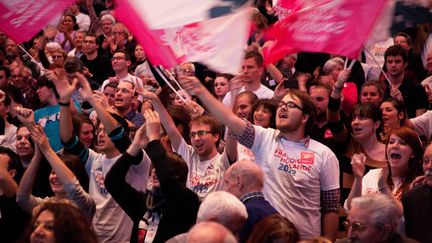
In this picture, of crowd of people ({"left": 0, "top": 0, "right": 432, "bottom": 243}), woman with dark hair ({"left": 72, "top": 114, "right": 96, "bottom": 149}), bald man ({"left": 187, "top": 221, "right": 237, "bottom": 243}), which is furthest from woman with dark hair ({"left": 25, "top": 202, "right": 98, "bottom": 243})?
woman with dark hair ({"left": 72, "top": 114, "right": 96, "bottom": 149})

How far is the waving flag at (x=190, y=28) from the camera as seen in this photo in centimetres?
757

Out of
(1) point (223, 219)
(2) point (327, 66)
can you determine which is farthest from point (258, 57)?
(1) point (223, 219)

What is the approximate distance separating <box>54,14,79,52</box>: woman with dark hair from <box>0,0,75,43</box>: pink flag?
24.8 ft

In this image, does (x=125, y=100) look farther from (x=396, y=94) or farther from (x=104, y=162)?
(x=396, y=94)

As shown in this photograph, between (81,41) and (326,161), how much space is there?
26.2 ft

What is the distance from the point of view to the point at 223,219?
6.65 metres

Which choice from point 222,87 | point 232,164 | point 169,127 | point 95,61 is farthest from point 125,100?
point 95,61

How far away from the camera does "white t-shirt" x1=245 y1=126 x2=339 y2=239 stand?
810 centimetres

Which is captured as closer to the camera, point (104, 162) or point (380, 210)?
point (380, 210)

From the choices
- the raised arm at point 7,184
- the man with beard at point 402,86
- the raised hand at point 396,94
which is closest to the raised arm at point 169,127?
the raised arm at point 7,184

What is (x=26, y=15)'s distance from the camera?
8555 millimetres

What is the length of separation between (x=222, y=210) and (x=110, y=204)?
7.68ft

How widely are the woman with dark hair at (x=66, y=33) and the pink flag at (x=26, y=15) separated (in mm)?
7568

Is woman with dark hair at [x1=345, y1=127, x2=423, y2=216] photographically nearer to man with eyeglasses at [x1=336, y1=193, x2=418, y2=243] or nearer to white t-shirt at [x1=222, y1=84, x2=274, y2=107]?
man with eyeglasses at [x1=336, y1=193, x2=418, y2=243]
